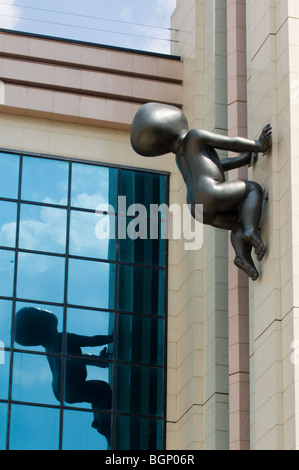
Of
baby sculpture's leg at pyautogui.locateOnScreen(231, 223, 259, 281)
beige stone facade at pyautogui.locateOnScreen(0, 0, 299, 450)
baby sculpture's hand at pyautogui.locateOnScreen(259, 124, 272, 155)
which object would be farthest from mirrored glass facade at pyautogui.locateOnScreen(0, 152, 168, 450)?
baby sculpture's hand at pyautogui.locateOnScreen(259, 124, 272, 155)

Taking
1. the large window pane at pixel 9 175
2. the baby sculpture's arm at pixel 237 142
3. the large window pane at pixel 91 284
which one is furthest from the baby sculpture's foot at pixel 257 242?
the large window pane at pixel 9 175

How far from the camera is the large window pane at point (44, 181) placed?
2795cm

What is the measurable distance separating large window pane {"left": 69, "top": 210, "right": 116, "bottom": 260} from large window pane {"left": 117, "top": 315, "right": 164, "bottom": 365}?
156 centimetres

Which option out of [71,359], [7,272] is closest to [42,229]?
[7,272]

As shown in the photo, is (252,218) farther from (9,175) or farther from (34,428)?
(9,175)

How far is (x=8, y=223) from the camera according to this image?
2752cm

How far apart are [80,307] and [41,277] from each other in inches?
41.7

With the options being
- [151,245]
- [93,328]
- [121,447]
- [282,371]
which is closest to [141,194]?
[151,245]

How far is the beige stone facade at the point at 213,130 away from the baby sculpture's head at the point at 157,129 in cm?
152

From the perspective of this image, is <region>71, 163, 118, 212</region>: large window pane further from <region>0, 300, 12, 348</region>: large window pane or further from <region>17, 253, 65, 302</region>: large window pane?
<region>0, 300, 12, 348</region>: large window pane

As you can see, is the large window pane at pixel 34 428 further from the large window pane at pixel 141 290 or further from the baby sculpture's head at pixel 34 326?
the large window pane at pixel 141 290

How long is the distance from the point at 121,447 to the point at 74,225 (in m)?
5.06

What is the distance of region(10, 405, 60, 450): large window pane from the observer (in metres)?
25.6

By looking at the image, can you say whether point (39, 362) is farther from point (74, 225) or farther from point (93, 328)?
point (74, 225)
